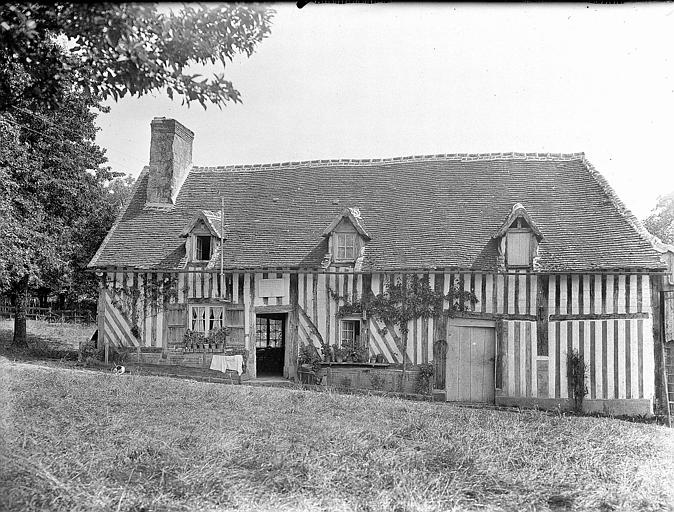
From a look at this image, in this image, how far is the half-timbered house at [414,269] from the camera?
246 inches

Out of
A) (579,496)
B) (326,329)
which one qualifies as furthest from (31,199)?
(579,496)

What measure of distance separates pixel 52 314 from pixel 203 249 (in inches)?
71.5

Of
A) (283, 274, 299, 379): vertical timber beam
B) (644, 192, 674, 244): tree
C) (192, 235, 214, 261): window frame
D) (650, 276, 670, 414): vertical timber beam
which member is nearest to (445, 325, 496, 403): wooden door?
(283, 274, 299, 379): vertical timber beam

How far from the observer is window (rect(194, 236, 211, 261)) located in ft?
19.9

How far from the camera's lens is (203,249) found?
6.39 metres

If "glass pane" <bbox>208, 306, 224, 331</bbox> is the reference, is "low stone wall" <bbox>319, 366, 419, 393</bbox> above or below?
below

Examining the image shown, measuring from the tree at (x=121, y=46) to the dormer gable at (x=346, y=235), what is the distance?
331 centimetres

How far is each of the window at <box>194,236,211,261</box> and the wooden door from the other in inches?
125

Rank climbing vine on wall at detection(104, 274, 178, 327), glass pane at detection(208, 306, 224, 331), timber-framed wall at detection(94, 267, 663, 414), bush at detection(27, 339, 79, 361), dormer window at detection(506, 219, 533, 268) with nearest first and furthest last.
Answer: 1. bush at detection(27, 339, 79, 361)
2. climbing vine on wall at detection(104, 274, 178, 327)
3. dormer window at detection(506, 219, 533, 268)
4. glass pane at detection(208, 306, 224, 331)
5. timber-framed wall at detection(94, 267, 663, 414)

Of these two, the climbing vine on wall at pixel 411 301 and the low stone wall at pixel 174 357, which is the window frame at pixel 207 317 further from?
the climbing vine on wall at pixel 411 301

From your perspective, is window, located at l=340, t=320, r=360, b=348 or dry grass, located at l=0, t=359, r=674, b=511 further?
window, located at l=340, t=320, r=360, b=348

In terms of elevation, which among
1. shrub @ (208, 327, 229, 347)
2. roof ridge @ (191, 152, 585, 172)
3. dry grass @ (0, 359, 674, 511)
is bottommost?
dry grass @ (0, 359, 674, 511)

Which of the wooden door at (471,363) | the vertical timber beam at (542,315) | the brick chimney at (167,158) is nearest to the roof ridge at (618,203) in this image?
the vertical timber beam at (542,315)

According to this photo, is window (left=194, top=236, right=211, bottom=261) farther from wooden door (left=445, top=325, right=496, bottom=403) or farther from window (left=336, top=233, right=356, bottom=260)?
wooden door (left=445, top=325, right=496, bottom=403)
